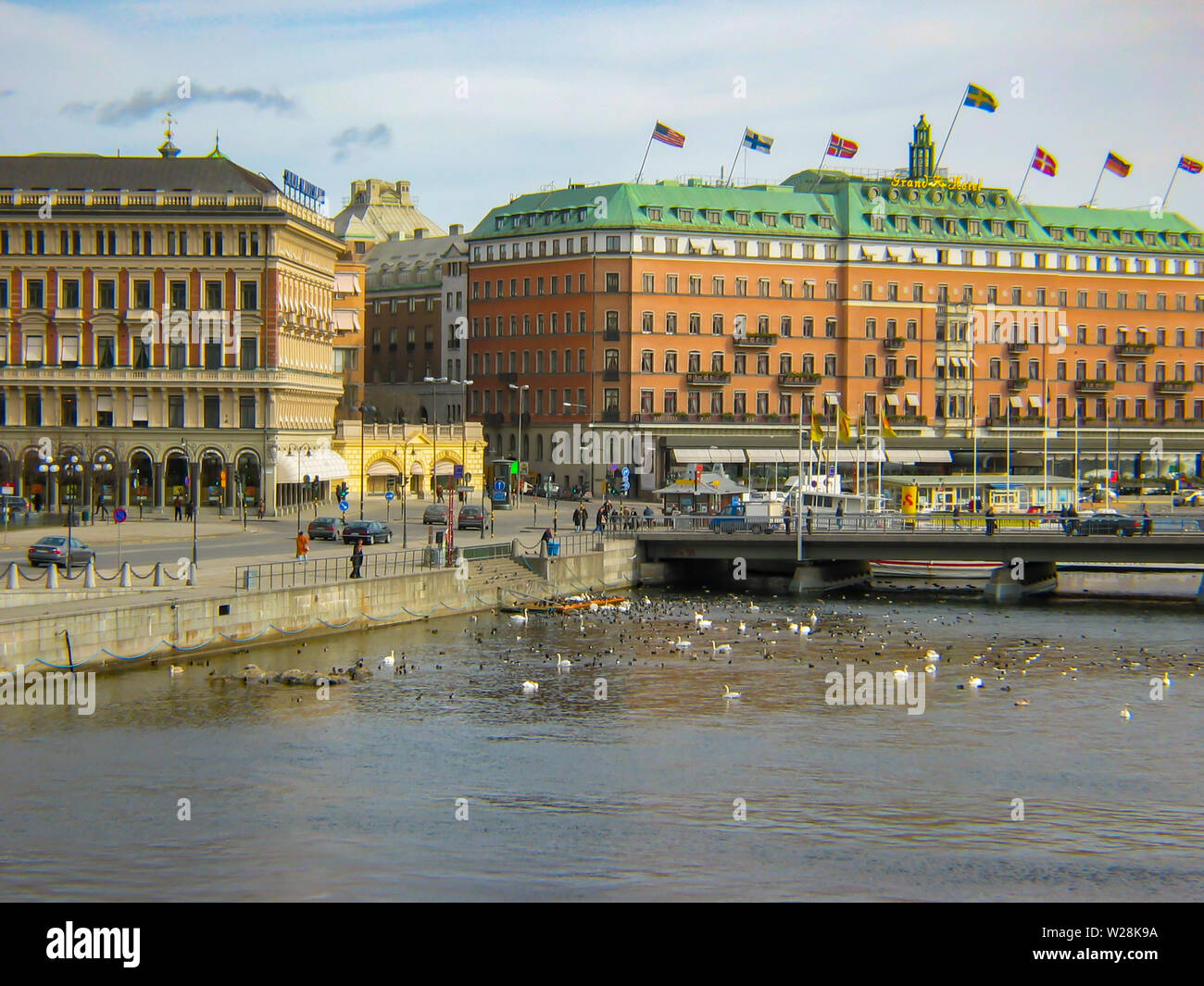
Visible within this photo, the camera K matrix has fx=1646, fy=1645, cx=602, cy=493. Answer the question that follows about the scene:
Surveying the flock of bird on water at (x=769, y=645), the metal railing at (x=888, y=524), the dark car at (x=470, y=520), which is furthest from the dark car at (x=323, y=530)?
the metal railing at (x=888, y=524)

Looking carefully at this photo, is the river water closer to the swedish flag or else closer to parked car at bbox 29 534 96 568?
parked car at bbox 29 534 96 568

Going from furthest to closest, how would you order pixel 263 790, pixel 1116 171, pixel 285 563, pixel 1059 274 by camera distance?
pixel 1059 274, pixel 1116 171, pixel 285 563, pixel 263 790

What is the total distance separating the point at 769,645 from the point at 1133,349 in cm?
9658

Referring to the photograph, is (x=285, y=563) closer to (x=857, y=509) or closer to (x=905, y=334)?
(x=857, y=509)

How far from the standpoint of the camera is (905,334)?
142 metres

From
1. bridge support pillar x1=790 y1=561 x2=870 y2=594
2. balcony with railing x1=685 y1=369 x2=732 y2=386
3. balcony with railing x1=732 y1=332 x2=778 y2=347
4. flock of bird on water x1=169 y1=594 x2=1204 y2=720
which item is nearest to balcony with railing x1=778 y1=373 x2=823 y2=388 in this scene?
balcony with railing x1=732 y1=332 x2=778 y2=347

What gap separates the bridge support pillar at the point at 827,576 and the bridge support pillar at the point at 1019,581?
22.0 feet

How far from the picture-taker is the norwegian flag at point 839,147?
424 ft

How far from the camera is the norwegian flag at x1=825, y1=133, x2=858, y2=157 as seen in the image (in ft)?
424

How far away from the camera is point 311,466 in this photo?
343 ft

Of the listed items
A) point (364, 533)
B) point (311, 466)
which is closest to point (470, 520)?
point (364, 533)

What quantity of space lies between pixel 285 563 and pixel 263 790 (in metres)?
26.9
